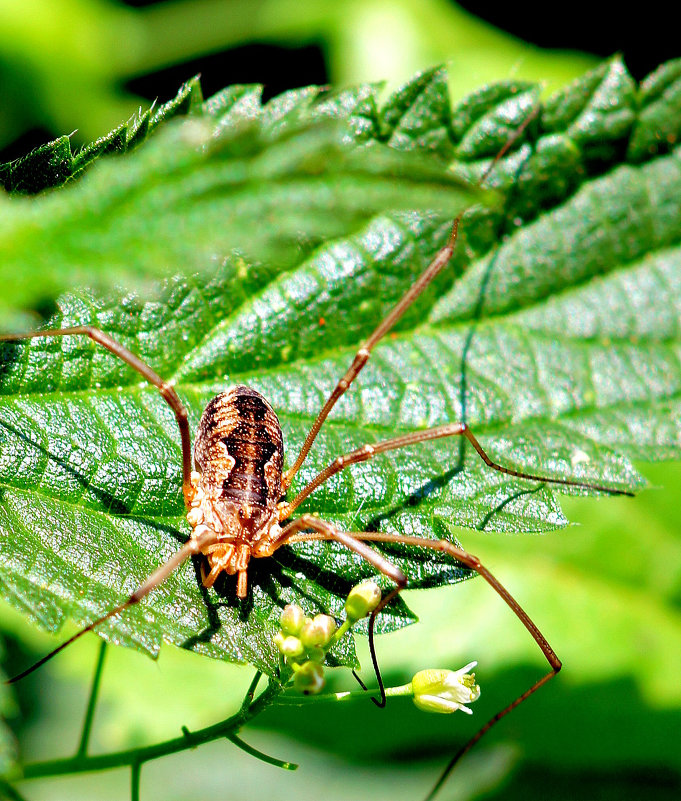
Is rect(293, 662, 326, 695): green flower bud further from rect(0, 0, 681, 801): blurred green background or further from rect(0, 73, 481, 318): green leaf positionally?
rect(0, 0, 681, 801): blurred green background

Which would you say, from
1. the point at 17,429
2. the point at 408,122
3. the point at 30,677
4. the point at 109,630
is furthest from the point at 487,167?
the point at 30,677

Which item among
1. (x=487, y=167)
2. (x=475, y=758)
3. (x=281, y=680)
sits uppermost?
(x=487, y=167)

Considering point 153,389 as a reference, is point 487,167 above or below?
above

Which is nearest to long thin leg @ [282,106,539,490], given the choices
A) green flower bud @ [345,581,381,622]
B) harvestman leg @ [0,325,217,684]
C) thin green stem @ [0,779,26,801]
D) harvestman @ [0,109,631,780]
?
harvestman @ [0,109,631,780]

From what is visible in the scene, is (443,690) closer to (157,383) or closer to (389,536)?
(389,536)

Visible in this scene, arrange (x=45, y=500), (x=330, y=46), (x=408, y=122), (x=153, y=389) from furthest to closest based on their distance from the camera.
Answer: (x=330, y=46)
(x=408, y=122)
(x=153, y=389)
(x=45, y=500)

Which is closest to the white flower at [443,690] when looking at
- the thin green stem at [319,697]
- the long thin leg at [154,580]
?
the thin green stem at [319,697]

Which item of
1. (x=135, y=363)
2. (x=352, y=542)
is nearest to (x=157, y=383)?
(x=135, y=363)

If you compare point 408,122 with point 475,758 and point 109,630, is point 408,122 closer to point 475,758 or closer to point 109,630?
point 109,630
